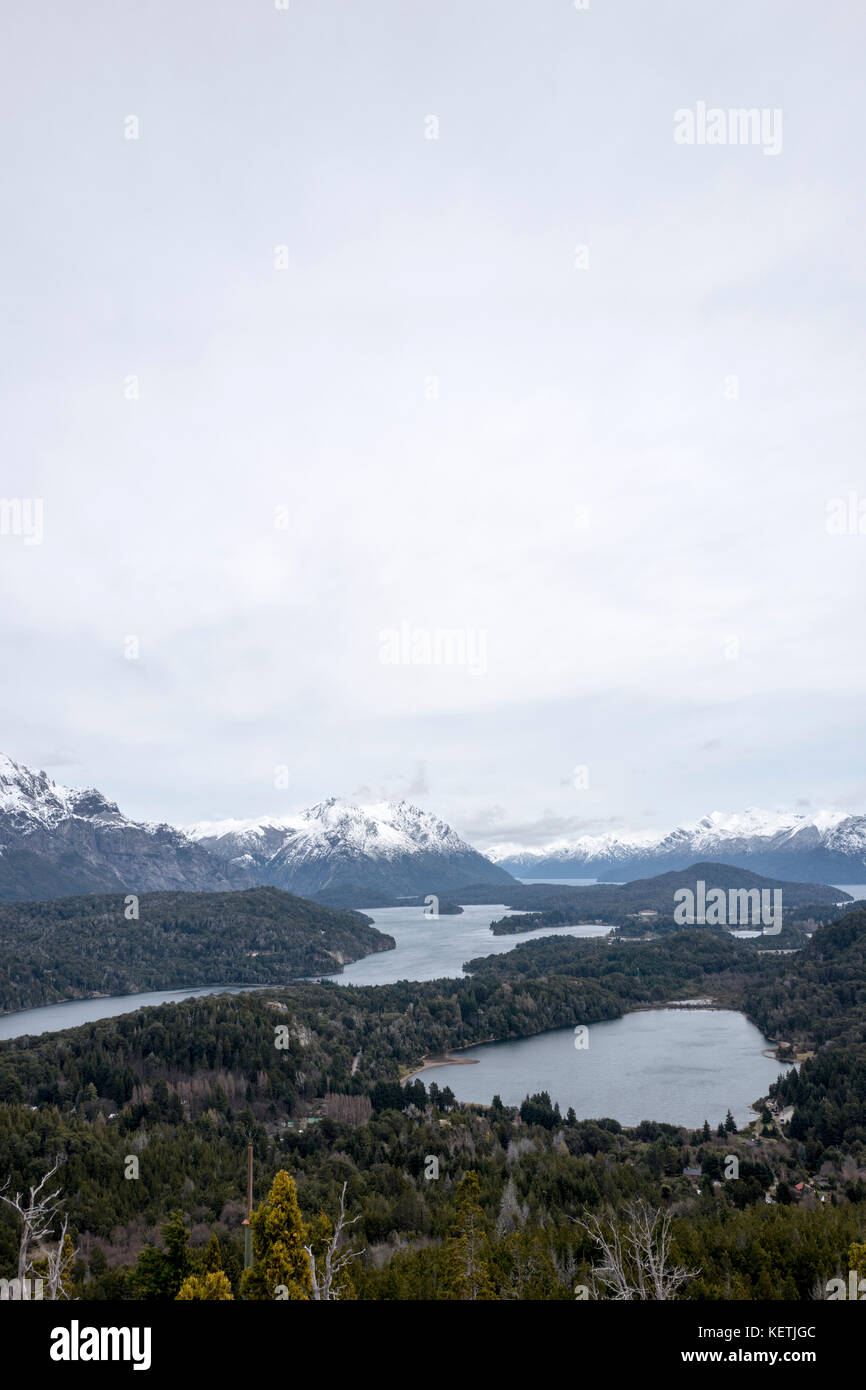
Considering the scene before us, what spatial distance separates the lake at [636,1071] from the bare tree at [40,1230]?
257 feet

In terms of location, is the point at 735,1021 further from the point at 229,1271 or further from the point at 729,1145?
the point at 229,1271

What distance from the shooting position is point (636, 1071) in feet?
472

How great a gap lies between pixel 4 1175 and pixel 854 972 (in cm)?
19358

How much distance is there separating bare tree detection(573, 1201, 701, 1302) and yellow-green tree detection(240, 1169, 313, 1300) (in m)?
15.8

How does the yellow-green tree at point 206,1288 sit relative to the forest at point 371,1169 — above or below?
above

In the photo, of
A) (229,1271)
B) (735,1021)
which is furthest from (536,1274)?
(735,1021)

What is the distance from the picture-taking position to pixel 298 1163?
86500 millimetres

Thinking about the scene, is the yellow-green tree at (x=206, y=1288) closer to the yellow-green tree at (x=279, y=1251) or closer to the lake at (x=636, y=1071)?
the yellow-green tree at (x=279, y=1251)

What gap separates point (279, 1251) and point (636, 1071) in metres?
123

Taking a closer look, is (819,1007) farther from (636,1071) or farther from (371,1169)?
(371,1169)

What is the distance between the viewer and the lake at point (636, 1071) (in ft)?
394

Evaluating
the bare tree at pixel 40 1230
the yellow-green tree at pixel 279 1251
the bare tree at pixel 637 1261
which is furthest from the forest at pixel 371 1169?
the bare tree at pixel 40 1230

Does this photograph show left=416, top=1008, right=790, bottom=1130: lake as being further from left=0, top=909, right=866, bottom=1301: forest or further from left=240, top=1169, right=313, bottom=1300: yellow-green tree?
left=240, top=1169, right=313, bottom=1300: yellow-green tree

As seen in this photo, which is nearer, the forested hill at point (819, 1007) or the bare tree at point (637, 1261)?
the bare tree at point (637, 1261)
